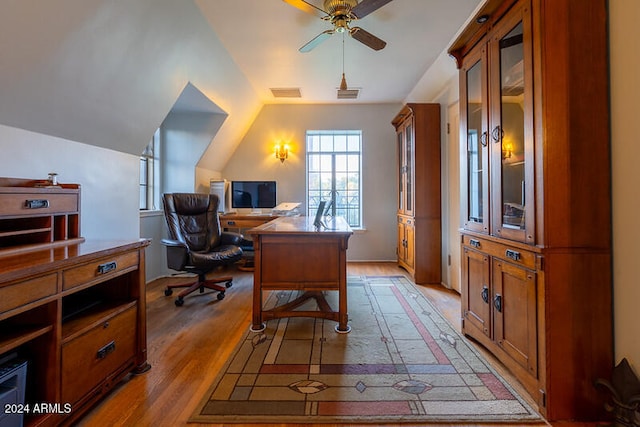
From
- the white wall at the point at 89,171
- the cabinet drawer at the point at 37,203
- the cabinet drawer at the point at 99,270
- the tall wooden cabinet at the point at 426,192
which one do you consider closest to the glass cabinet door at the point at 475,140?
the tall wooden cabinet at the point at 426,192

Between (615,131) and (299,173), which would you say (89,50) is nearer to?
(615,131)

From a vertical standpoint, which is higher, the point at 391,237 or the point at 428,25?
the point at 428,25

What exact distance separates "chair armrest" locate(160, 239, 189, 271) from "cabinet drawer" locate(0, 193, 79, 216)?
1105mm

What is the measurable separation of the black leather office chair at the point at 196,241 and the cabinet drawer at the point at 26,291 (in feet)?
5.70

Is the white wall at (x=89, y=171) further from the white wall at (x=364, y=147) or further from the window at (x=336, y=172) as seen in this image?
the window at (x=336, y=172)

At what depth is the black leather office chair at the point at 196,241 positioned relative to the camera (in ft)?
9.62

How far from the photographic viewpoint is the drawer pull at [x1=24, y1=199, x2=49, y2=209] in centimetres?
157

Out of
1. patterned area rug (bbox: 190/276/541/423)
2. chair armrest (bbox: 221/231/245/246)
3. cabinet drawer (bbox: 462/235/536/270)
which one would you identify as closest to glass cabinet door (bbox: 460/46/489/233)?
cabinet drawer (bbox: 462/235/536/270)

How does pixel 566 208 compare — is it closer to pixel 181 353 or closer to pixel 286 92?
pixel 181 353

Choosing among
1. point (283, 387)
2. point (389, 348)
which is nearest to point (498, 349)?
point (389, 348)

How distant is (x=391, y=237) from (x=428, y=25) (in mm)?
3123

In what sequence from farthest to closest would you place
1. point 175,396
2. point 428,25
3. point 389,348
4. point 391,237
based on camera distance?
point 391,237 < point 428,25 < point 389,348 < point 175,396

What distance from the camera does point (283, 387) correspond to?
164cm

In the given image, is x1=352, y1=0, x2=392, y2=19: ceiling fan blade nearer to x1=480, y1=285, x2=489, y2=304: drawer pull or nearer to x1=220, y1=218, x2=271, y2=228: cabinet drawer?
x1=480, y1=285, x2=489, y2=304: drawer pull
